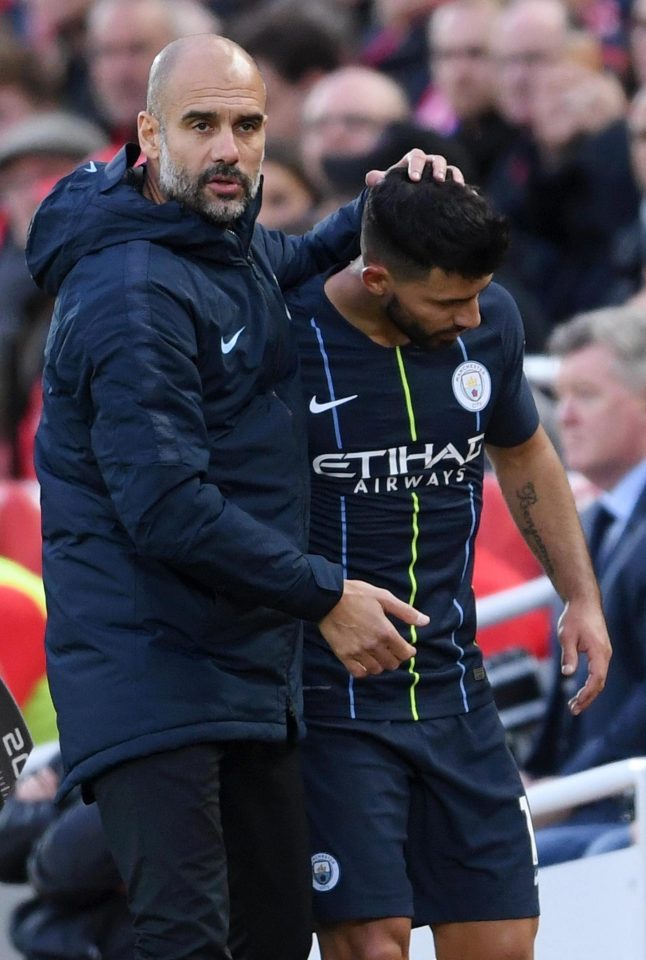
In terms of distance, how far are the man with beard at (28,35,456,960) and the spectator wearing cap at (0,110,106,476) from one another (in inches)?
139

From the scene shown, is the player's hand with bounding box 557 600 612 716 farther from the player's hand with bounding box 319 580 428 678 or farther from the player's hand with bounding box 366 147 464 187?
the player's hand with bounding box 366 147 464 187

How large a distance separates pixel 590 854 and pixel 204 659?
1735 millimetres

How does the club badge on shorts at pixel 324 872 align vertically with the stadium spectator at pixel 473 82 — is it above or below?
below

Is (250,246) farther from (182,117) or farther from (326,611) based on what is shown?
(326,611)

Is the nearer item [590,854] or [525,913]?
[525,913]

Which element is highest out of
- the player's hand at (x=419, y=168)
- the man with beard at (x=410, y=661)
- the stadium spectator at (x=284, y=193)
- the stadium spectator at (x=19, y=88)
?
the stadium spectator at (x=19, y=88)

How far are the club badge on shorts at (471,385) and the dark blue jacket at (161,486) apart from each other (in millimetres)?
A: 437

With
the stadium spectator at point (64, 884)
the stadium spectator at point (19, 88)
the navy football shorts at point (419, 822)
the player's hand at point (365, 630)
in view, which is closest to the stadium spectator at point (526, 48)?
the stadium spectator at point (19, 88)

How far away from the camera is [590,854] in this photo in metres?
4.67

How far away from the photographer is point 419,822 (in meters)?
3.77

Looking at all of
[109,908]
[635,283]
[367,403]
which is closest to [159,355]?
[367,403]

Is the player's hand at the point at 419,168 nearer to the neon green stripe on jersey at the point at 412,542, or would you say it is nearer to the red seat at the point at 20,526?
the neon green stripe on jersey at the point at 412,542

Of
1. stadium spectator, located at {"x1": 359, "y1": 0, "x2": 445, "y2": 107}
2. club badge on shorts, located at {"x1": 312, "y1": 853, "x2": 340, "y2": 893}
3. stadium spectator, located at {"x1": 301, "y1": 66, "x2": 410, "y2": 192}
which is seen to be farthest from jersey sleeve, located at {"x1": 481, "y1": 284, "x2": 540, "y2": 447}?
stadium spectator, located at {"x1": 359, "y1": 0, "x2": 445, "y2": 107}

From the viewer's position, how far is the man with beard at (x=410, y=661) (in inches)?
144
